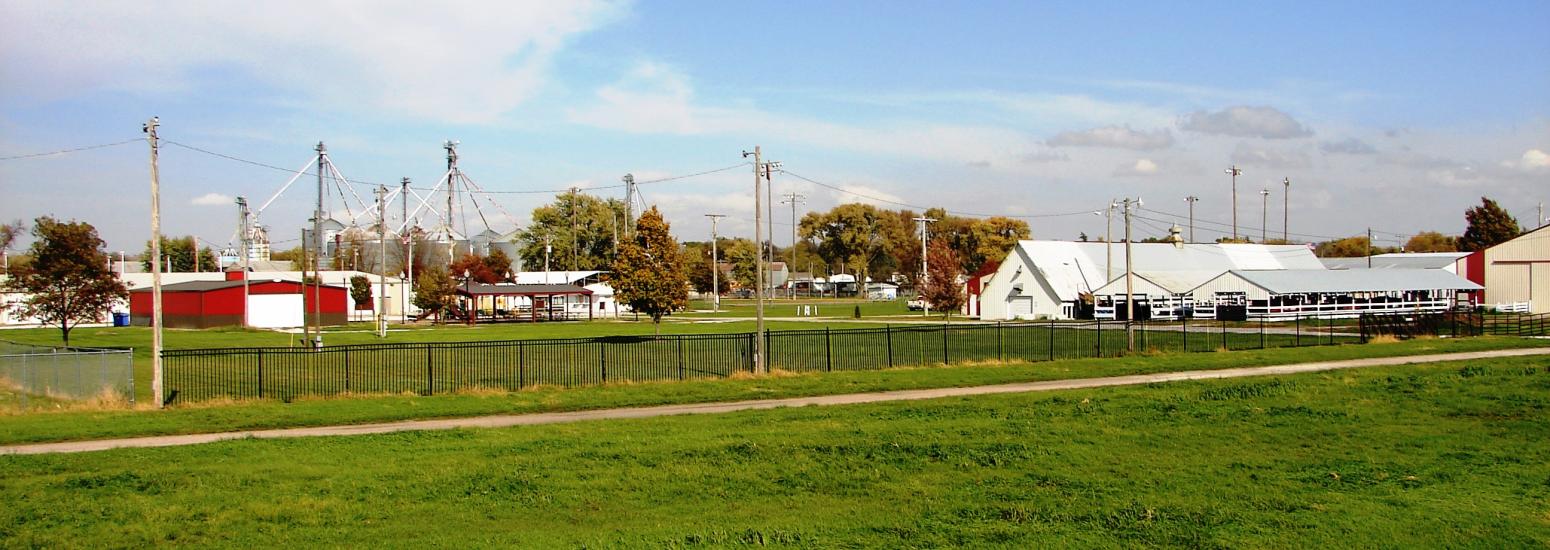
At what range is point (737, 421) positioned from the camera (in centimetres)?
1864

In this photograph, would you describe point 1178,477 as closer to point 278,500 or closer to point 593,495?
point 593,495

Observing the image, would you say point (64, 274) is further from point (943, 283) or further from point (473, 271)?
point (473, 271)

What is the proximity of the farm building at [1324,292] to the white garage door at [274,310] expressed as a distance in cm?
5849

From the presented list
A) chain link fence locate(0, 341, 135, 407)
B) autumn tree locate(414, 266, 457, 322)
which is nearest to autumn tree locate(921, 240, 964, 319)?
autumn tree locate(414, 266, 457, 322)

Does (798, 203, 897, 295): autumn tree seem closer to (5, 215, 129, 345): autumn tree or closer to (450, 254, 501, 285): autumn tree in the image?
(450, 254, 501, 285): autumn tree

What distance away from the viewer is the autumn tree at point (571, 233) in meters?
142

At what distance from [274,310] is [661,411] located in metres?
59.1

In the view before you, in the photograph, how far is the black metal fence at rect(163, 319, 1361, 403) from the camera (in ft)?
88.2

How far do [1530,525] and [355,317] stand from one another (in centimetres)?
8690

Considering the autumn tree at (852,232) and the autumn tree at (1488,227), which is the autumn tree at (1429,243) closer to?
the autumn tree at (1488,227)

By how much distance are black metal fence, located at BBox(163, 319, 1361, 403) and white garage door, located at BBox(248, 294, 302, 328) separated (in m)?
33.8

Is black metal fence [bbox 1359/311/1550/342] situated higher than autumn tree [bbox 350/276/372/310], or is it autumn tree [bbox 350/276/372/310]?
autumn tree [bbox 350/276/372/310]

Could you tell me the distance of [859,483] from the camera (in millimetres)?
12531

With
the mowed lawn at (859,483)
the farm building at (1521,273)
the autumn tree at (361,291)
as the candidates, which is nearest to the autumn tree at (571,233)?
the autumn tree at (361,291)
